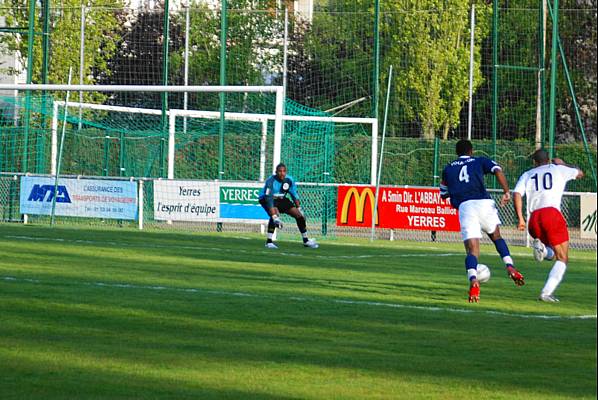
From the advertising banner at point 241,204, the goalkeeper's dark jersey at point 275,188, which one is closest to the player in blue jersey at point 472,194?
the goalkeeper's dark jersey at point 275,188

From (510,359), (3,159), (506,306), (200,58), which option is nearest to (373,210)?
(3,159)

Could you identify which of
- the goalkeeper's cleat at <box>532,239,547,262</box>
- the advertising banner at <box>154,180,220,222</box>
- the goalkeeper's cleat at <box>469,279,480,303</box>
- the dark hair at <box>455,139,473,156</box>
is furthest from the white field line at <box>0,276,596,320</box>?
the advertising banner at <box>154,180,220,222</box>

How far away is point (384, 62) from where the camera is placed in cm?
5100

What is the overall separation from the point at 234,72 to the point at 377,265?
31.9 m

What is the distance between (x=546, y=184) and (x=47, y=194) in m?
19.2

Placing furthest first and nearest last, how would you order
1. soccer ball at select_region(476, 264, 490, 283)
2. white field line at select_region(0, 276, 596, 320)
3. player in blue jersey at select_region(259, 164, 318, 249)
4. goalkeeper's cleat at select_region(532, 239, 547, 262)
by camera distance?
player in blue jersey at select_region(259, 164, 318, 249), goalkeeper's cleat at select_region(532, 239, 547, 262), soccer ball at select_region(476, 264, 490, 283), white field line at select_region(0, 276, 596, 320)

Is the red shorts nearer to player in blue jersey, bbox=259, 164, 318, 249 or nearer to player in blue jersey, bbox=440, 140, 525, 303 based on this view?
player in blue jersey, bbox=440, 140, 525, 303

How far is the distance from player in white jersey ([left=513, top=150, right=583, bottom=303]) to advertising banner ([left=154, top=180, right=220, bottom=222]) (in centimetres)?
1597

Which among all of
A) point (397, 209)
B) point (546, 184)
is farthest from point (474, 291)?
point (397, 209)

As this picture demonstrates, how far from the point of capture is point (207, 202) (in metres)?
31.2

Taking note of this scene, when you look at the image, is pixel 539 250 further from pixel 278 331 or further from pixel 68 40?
pixel 68 40

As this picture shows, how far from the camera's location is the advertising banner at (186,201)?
102ft

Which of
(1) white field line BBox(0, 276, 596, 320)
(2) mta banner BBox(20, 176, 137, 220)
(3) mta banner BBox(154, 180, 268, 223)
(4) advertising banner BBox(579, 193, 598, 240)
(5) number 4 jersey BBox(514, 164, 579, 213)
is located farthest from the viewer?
(2) mta banner BBox(20, 176, 137, 220)

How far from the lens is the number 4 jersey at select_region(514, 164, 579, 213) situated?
1556 centimetres
